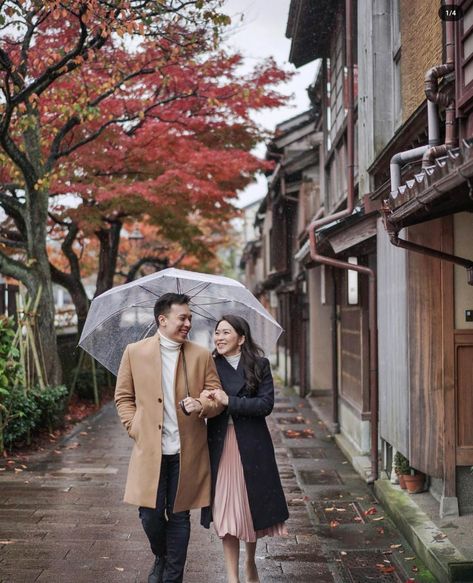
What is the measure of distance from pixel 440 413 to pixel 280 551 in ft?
6.50

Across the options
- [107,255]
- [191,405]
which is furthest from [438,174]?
[107,255]

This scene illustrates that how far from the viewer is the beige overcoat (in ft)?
18.3

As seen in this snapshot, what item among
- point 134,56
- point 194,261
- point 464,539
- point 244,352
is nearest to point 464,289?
point 464,539

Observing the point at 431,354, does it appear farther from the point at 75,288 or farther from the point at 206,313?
the point at 75,288

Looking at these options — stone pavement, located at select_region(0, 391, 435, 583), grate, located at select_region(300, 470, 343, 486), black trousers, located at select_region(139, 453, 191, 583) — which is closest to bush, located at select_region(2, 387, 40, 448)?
stone pavement, located at select_region(0, 391, 435, 583)

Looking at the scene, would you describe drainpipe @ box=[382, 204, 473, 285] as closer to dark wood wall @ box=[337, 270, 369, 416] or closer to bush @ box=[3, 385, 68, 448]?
dark wood wall @ box=[337, 270, 369, 416]

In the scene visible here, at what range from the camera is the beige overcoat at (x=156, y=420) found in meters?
5.59

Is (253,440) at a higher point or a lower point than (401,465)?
higher

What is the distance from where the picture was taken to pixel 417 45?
917 cm

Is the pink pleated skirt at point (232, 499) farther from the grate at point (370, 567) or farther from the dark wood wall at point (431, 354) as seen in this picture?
the dark wood wall at point (431, 354)

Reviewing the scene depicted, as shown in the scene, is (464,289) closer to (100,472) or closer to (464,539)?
(464,539)

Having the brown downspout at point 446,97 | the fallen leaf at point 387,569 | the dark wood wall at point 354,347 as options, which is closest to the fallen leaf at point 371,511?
the fallen leaf at point 387,569

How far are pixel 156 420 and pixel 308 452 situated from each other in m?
7.86

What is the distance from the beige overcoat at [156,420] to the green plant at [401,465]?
3506 mm
